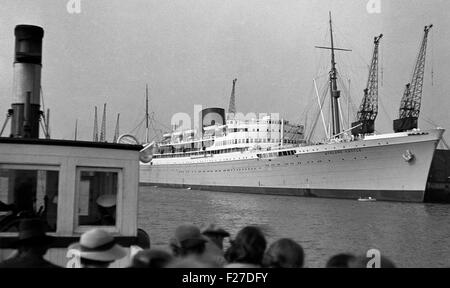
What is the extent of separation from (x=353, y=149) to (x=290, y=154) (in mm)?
8680

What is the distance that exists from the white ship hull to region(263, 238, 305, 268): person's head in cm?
4439

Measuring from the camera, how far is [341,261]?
321 cm

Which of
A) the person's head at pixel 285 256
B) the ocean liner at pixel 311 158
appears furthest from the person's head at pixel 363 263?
the ocean liner at pixel 311 158

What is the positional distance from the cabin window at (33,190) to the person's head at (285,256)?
3.53 meters

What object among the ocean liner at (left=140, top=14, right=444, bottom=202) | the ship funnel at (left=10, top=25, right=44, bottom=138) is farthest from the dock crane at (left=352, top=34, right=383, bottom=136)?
the ship funnel at (left=10, top=25, right=44, bottom=138)

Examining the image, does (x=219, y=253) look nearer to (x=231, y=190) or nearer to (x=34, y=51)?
(x=34, y=51)

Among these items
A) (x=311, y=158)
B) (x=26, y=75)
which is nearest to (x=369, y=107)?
(x=311, y=158)

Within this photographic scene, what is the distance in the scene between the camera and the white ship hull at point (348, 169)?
45125 mm

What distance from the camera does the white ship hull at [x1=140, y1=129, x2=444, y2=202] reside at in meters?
45.1

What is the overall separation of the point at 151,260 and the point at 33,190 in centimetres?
343

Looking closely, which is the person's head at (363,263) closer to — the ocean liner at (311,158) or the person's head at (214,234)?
the person's head at (214,234)

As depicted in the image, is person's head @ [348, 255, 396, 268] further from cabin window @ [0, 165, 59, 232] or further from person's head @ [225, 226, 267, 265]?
cabin window @ [0, 165, 59, 232]
